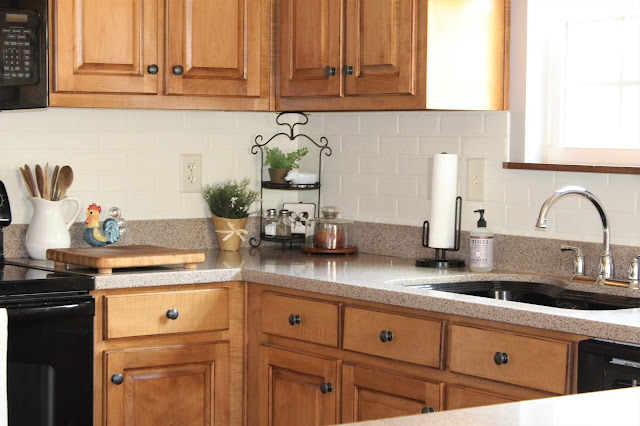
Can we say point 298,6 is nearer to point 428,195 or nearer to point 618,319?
point 428,195

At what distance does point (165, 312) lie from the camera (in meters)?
3.12

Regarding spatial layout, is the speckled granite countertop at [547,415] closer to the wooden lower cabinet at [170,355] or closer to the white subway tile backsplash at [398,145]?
the wooden lower cabinet at [170,355]

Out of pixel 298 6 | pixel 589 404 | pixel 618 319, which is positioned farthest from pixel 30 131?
pixel 589 404

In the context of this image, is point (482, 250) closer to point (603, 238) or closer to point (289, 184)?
point (603, 238)

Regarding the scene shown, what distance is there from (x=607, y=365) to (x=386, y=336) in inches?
26.8

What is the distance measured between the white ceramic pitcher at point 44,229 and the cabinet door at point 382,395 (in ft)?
3.55

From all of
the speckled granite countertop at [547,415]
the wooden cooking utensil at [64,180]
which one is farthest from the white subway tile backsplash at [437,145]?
the speckled granite countertop at [547,415]

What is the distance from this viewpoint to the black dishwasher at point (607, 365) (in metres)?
2.26

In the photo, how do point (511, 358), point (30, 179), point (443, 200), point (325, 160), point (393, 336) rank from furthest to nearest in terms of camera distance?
1. point (325, 160)
2. point (30, 179)
3. point (443, 200)
4. point (393, 336)
5. point (511, 358)

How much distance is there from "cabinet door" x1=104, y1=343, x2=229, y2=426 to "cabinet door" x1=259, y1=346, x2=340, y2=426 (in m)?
0.14

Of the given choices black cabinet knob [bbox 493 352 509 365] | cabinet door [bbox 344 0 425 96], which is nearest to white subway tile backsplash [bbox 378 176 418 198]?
cabinet door [bbox 344 0 425 96]

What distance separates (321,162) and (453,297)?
142 centimetres

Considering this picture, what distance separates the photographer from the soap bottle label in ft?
10.5

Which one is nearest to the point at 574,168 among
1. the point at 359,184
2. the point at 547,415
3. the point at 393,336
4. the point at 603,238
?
the point at 603,238
